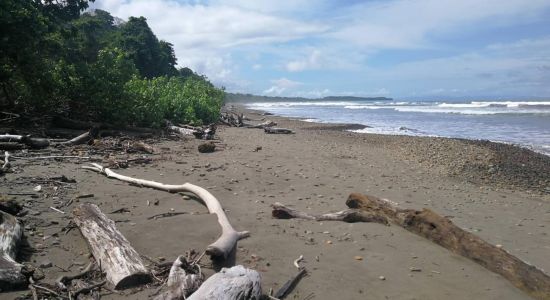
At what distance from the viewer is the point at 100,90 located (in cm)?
1229

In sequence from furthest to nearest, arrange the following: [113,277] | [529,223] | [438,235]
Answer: [529,223] < [438,235] < [113,277]

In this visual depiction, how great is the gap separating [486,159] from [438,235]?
9.30m

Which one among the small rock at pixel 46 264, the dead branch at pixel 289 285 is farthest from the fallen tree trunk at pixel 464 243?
the small rock at pixel 46 264

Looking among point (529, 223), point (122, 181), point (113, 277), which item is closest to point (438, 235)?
point (529, 223)

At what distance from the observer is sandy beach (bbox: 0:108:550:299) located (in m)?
4.13

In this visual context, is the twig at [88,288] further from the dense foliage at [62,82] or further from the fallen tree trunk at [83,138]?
the dense foliage at [62,82]

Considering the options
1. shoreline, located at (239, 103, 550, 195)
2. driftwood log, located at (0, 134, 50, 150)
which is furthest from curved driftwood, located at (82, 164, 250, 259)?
shoreline, located at (239, 103, 550, 195)

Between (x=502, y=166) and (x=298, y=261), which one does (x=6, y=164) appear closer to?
(x=298, y=261)

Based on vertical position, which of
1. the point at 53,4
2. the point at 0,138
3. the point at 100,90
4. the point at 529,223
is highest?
the point at 53,4

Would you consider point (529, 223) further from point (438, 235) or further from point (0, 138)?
point (0, 138)

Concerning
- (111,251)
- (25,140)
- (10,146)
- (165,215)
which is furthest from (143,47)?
(111,251)

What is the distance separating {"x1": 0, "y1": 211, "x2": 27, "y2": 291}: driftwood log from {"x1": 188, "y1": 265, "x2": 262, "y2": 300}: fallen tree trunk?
1561mm

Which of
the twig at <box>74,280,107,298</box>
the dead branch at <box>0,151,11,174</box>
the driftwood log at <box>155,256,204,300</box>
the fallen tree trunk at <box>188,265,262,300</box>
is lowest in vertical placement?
the twig at <box>74,280,107,298</box>

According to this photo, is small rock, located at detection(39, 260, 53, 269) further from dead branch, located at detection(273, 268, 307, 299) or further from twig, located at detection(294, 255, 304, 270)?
twig, located at detection(294, 255, 304, 270)
